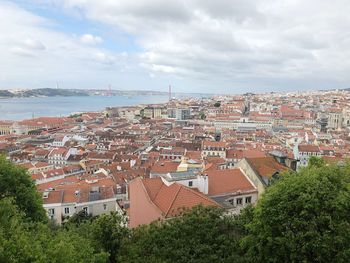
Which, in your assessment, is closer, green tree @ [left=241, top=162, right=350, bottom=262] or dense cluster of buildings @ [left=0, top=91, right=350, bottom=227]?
green tree @ [left=241, top=162, right=350, bottom=262]

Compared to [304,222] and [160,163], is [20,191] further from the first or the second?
[160,163]

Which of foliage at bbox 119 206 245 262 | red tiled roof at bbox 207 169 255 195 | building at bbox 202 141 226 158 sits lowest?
building at bbox 202 141 226 158

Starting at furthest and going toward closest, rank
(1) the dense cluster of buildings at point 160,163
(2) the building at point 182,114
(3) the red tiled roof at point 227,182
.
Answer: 1. (2) the building at point 182,114
2. (3) the red tiled roof at point 227,182
3. (1) the dense cluster of buildings at point 160,163

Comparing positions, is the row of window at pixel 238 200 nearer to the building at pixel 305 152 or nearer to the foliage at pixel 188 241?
the foliage at pixel 188 241

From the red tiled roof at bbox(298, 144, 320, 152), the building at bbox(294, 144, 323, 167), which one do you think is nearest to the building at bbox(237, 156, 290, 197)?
the building at bbox(294, 144, 323, 167)

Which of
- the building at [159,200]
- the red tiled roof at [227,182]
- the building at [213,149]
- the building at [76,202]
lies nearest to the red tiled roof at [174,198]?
the building at [159,200]

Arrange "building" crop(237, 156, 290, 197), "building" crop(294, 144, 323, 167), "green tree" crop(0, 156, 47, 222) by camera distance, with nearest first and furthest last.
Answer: "green tree" crop(0, 156, 47, 222) → "building" crop(237, 156, 290, 197) → "building" crop(294, 144, 323, 167)

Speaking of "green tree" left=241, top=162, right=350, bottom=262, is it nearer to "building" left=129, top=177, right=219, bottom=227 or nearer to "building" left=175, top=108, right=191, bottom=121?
"building" left=129, top=177, right=219, bottom=227
